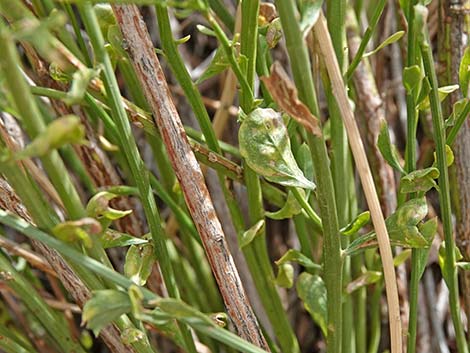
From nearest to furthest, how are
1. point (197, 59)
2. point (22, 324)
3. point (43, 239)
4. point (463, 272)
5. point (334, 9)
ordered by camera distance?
point (43, 239) < point (334, 9) < point (463, 272) < point (22, 324) < point (197, 59)

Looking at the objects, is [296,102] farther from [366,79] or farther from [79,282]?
[366,79]

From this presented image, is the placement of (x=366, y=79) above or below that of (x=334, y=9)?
below

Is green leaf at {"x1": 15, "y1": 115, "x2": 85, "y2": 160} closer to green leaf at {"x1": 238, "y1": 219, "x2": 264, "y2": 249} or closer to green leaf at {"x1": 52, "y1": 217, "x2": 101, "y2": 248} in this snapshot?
green leaf at {"x1": 52, "y1": 217, "x2": 101, "y2": 248}

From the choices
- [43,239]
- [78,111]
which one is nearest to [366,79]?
[78,111]

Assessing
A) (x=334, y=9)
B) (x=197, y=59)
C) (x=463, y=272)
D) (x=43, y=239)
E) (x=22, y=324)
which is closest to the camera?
(x=43, y=239)

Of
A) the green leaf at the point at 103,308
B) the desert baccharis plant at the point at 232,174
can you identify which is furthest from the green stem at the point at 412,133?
the green leaf at the point at 103,308

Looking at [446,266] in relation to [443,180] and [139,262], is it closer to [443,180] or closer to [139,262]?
[443,180]

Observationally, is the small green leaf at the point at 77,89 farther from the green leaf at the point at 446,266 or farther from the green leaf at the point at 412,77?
the green leaf at the point at 446,266
